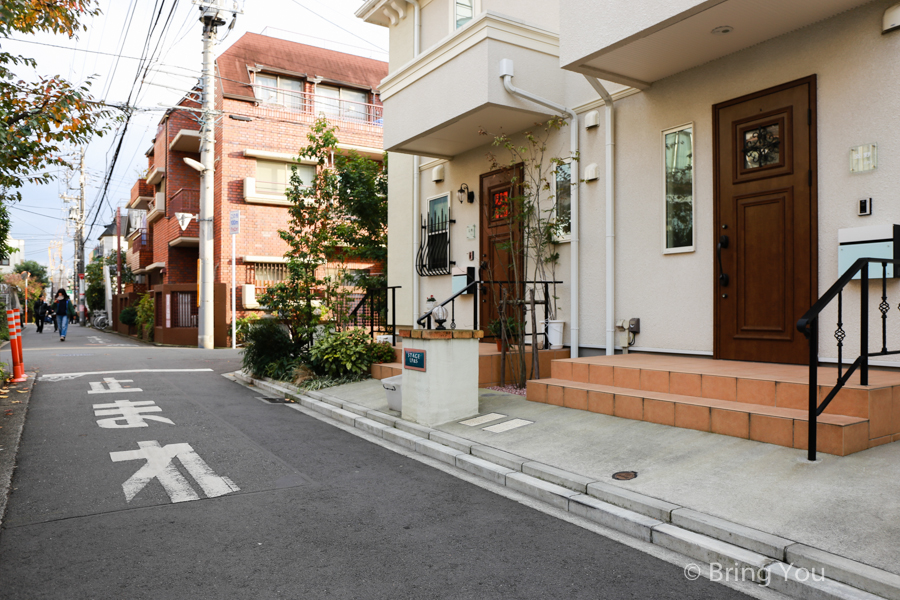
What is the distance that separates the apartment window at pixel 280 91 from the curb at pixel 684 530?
19.0m

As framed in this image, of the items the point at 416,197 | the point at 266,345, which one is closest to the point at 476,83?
the point at 416,197

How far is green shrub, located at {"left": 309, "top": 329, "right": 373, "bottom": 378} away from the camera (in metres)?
9.91

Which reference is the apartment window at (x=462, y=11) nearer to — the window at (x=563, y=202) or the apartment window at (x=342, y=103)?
the window at (x=563, y=202)

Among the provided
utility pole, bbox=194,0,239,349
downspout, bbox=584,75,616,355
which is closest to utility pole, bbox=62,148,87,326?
utility pole, bbox=194,0,239,349

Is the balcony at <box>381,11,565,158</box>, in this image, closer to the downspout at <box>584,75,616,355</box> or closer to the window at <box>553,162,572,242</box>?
the window at <box>553,162,572,242</box>

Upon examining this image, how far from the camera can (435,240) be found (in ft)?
37.4

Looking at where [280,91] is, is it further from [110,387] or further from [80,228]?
[80,228]

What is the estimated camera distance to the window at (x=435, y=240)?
436 inches

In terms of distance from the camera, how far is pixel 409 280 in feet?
39.7

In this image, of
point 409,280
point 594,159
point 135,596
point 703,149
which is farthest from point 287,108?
point 135,596

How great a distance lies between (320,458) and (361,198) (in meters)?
9.89

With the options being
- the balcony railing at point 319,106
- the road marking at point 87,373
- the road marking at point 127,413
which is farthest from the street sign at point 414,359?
the balcony railing at point 319,106

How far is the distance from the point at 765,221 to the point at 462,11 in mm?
6802

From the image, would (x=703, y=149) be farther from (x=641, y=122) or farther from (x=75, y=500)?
(x=75, y=500)
